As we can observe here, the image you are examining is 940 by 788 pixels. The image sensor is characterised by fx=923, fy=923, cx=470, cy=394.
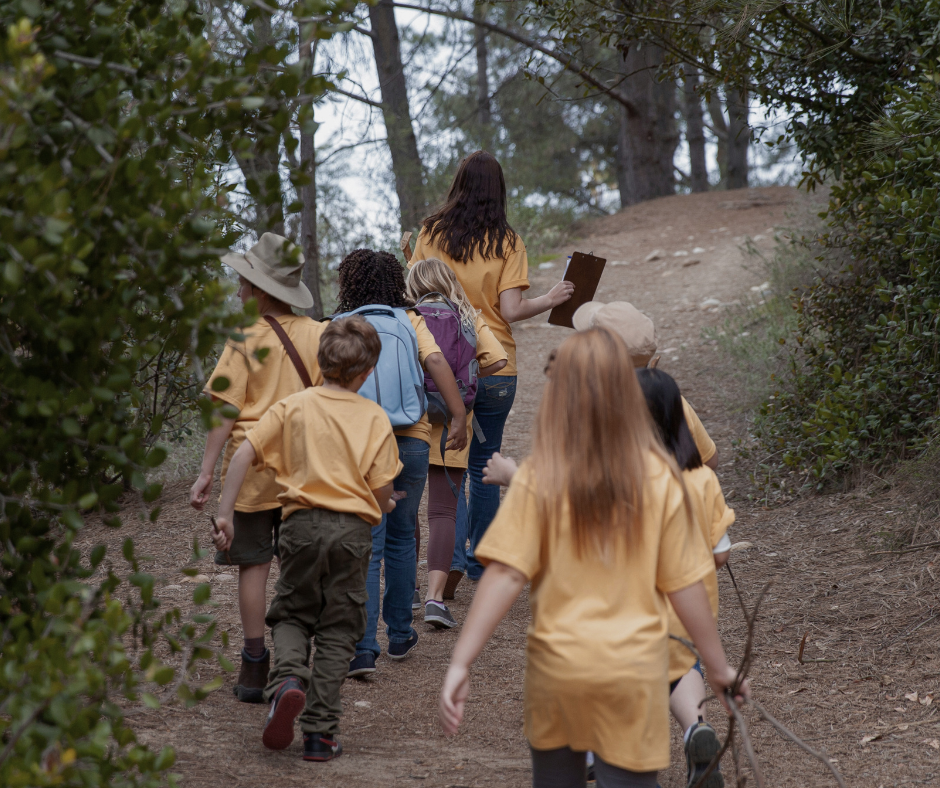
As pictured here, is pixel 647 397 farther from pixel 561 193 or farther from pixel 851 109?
pixel 561 193

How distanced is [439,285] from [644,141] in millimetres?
13724

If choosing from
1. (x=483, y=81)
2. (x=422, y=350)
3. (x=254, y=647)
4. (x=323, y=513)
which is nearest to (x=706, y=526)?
(x=323, y=513)

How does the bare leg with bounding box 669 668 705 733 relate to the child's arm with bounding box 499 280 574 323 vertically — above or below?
below

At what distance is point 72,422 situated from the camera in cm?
204

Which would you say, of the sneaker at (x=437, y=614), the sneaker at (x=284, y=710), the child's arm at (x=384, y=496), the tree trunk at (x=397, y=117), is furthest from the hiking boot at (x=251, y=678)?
the tree trunk at (x=397, y=117)

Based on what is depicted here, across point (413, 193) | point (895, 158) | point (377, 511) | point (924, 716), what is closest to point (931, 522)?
point (924, 716)

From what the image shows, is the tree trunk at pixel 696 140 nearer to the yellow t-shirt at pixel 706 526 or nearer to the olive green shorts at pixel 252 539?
the olive green shorts at pixel 252 539

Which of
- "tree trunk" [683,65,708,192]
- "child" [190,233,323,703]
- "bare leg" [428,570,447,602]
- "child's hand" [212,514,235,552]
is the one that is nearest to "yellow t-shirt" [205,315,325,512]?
"child" [190,233,323,703]

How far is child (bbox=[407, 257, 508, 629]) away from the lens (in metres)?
4.59

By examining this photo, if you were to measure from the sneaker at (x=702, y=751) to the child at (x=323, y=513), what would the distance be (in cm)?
125

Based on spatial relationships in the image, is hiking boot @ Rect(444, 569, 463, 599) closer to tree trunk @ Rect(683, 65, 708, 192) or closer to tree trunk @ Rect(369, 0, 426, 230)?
tree trunk @ Rect(369, 0, 426, 230)

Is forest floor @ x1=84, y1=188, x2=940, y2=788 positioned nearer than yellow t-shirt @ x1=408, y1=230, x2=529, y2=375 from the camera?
Yes

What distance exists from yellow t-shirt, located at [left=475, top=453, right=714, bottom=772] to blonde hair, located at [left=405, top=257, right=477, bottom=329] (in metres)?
2.32

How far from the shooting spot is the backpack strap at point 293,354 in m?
3.73
